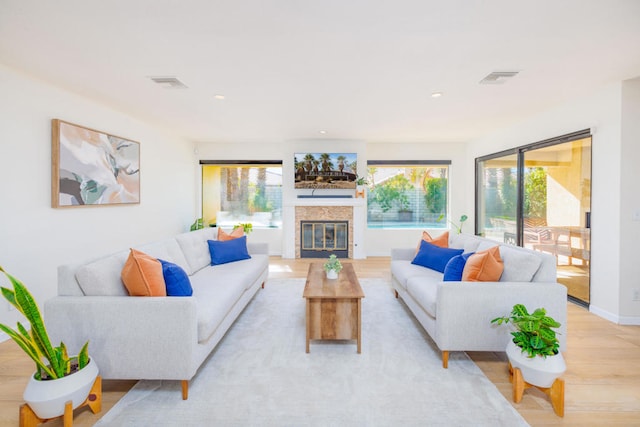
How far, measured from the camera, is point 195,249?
351 cm

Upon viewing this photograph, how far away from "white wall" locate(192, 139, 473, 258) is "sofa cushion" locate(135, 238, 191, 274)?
3240 mm

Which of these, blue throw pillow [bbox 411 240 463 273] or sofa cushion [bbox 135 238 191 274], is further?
blue throw pillow [bbox 411 240 463 273]

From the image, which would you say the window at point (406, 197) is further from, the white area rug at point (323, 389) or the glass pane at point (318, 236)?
the white area rug at point (323, 389)

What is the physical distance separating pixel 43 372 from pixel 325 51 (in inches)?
110

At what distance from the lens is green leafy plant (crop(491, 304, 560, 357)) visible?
70.4 inches

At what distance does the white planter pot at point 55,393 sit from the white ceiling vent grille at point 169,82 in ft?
8.66

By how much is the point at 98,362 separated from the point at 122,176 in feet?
10.2

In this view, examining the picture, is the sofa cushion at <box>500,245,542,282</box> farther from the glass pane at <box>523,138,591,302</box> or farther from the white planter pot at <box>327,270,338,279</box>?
the glass pane at <box>523,138,591,302</box>

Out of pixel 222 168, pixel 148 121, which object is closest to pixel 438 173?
pixel 222 168

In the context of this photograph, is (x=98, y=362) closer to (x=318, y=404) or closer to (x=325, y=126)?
(x=318, y=404)

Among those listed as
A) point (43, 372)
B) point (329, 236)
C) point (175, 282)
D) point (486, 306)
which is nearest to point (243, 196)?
point (329, 236)

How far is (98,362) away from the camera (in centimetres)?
187

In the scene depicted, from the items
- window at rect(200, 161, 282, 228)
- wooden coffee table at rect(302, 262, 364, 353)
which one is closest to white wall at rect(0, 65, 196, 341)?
window at rect(200, 161, 282, 228)

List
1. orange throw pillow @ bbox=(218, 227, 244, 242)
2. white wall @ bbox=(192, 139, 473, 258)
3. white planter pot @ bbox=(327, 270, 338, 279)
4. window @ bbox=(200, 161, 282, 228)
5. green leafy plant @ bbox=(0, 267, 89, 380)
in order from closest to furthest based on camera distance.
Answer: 1. green leafy plant @ bbox=(0, 267, 89, 380)
2. white planter pot @ bbox=(327, 270, 338, 279)
3. orange throw pillow @ bbox=(218, 227, 244, 242)
4. white wall @ bbox=(192, 139, 473, 258)
5. window @ bbox=(200, 161, 282, 228)
